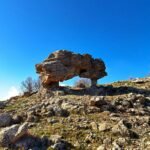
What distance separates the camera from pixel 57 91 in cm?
3259

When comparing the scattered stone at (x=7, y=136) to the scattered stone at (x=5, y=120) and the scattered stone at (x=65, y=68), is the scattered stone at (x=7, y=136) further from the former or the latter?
the scattered stone at (x=65, y=68)

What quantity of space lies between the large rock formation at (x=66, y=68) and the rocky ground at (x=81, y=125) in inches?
343

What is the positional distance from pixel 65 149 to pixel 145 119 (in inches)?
306

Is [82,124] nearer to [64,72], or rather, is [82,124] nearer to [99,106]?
[99,106]

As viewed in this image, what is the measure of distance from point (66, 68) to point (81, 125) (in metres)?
17.0

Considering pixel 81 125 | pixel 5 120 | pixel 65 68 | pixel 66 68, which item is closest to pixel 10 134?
pixel 5 120

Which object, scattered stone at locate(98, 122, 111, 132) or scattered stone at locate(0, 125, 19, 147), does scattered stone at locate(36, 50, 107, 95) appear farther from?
scattered stone at locate(0, 125, 19, 147)

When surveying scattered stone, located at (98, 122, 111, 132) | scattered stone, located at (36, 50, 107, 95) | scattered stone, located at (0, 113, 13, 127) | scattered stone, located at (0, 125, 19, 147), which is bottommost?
scattered stone, located at (0, 125, 19, 147)

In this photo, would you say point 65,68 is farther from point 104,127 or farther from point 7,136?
point 7,136

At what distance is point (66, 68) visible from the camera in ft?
118

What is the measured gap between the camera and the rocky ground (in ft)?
53.9

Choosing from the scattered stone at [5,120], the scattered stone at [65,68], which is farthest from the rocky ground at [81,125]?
the scattered stone at [65,68]

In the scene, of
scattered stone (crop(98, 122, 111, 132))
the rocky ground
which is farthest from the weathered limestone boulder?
scattered stone (crop(98, 122, 111, 132))

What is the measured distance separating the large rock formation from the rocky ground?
8702 millimetres
